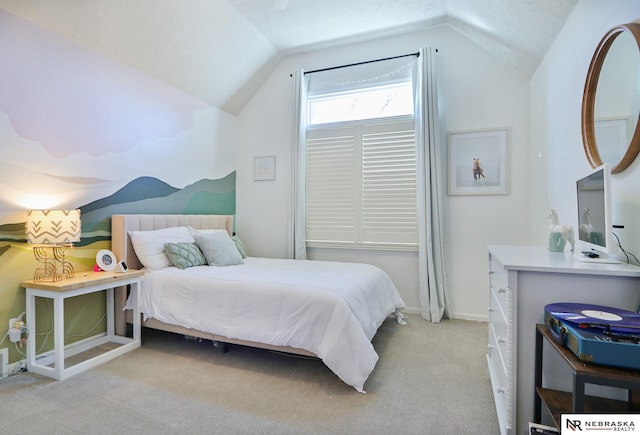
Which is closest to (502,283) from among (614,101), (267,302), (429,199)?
(614,101)

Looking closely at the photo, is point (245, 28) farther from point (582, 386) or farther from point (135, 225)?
point (582, 386)

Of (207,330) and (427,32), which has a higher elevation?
(427,32)

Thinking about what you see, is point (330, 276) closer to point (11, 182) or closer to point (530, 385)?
point (530, 385)

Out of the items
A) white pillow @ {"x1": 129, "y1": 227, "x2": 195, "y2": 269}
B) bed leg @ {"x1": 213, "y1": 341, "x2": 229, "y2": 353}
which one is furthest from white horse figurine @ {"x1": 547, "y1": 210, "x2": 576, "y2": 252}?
white pillow @ {"x1": 129, "y1": 227, "x2": 195, "y2": 269}

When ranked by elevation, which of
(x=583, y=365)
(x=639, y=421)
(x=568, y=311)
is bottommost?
(x=639, y=421)

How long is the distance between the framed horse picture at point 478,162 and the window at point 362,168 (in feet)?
1.43

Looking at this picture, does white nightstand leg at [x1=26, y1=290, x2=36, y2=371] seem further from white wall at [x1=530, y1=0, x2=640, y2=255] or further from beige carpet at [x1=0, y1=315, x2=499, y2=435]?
white wall at [x1=530, y1=0, x2=640, y2=255]

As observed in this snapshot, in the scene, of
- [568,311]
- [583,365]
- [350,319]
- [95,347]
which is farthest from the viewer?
[95,347]

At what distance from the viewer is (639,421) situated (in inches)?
43.6

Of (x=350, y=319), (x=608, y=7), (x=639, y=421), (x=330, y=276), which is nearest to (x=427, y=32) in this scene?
(x=608, y=7)

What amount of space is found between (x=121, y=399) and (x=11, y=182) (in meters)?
1.67

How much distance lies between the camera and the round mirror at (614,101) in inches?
61.7

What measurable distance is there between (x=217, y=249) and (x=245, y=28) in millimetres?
2384

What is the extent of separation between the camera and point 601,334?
1118 millimetres
